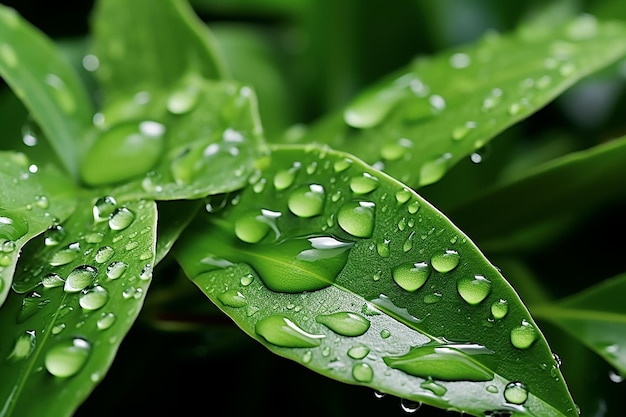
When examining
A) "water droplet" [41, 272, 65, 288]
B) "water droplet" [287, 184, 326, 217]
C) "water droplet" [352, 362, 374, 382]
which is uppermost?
→ "water droplet" [287, 184, 326, 217]

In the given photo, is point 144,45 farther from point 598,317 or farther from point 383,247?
point 598,317

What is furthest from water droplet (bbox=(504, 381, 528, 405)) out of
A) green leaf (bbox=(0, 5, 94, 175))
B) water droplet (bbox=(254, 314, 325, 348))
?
green leaf (bbox=(0, 5, 94, 175))

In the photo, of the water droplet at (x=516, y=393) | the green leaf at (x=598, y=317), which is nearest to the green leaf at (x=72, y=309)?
the water droplet at (x=516, y=393)

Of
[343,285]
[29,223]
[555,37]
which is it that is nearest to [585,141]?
[555,37]

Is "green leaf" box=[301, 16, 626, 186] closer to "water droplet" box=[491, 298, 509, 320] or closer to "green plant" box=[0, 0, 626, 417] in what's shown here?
"green plant" box=[0, 0, 626, 417]

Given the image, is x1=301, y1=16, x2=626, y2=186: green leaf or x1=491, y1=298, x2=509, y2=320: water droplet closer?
x1=491, y1=298, x2=509, y2=320: water droplet

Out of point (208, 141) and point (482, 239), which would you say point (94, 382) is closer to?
point (208, 141)
